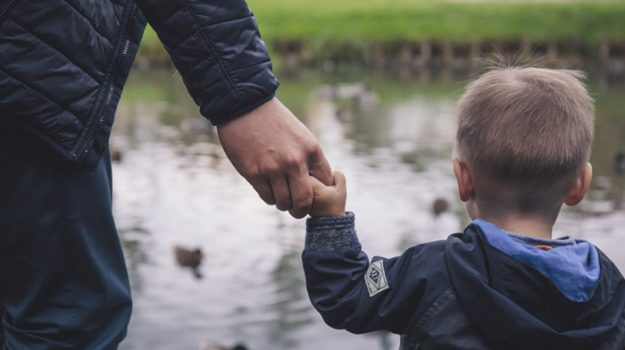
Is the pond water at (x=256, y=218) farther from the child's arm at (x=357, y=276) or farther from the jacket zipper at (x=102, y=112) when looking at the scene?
the child's arm at (x=357, y=276)

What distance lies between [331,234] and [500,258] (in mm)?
365

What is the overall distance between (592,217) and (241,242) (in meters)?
3.03

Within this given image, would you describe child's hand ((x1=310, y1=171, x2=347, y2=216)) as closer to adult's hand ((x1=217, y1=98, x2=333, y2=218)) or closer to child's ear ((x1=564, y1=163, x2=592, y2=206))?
adult's hand ((x1=217, y1=98, x2=333, y2=218))

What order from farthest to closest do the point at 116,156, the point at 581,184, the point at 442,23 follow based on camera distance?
the point at 442,23
the point at 116,156
the point at 581,184

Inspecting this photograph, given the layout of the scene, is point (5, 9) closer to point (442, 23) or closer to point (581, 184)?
point (581, 184)

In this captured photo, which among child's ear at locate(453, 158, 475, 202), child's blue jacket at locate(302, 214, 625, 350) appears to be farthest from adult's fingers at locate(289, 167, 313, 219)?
child's ear at locate(453, 158, 475, 202)

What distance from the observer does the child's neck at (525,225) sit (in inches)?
70.9

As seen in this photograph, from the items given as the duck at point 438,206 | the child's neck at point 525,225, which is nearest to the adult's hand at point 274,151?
the child's neck at point 525,225

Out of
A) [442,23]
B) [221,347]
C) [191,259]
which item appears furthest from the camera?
[442,23]

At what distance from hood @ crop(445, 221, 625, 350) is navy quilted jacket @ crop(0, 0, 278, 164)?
1.83 ft

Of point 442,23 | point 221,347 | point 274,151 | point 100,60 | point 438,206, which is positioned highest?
point 100,60

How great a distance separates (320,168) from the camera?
1918mm

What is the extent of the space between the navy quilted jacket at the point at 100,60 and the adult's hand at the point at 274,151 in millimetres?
34

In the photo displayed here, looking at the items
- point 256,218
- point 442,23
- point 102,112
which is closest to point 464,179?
point 102,112
